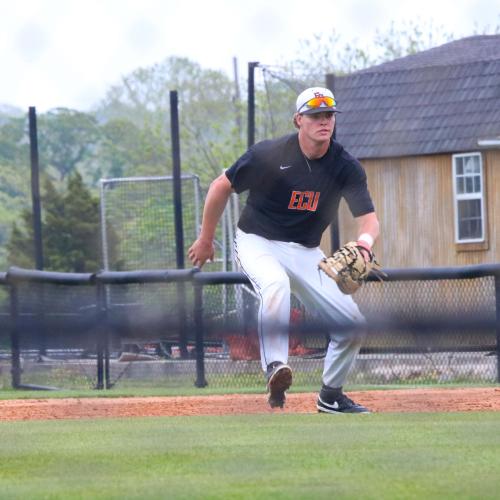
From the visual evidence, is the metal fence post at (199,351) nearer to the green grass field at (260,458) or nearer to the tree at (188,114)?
the green grass field at (260,458)

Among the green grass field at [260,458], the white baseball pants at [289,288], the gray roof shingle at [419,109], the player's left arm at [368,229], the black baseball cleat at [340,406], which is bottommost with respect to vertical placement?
the black baseball cleat at [340,406]

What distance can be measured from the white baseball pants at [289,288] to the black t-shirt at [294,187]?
0.29 ft

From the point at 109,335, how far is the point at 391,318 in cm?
131

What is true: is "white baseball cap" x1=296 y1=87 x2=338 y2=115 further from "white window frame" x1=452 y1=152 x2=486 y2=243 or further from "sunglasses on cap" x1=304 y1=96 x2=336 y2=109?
"white window frame" x1=452 y1=152 x2=486 y2=243

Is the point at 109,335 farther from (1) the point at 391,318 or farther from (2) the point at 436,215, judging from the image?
(2) the point at 436,215

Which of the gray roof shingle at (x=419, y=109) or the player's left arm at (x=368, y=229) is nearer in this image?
the player's left arm at (x=368, y=229)

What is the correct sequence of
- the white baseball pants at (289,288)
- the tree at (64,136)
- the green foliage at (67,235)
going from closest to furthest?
the white baseball pants at (289,288), the green foliage at (67,235), the tree at (64,136)

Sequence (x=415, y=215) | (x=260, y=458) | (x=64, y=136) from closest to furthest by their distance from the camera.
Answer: (x=260, y=458) < (x=415, y=215) < (x=64, y=136)

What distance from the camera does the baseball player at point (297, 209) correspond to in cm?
856

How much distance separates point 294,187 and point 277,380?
118 cm

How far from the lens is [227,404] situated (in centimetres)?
1045

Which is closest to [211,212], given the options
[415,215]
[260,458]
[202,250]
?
[202,250]

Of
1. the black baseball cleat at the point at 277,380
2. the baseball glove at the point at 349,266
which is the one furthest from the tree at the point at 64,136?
the baseball glove at the point at 349,266

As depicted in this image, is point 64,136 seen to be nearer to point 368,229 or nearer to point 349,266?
point 368,229
